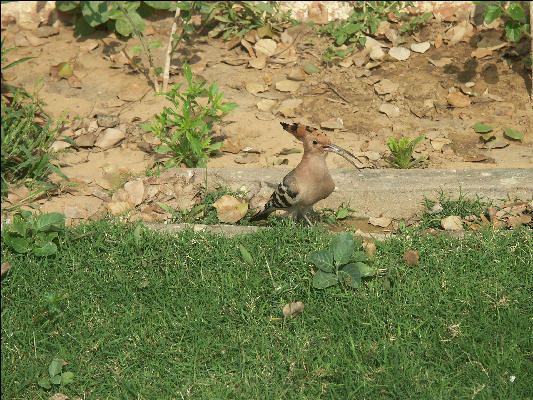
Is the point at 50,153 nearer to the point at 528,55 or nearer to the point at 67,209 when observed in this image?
Answer: the point at 67,209

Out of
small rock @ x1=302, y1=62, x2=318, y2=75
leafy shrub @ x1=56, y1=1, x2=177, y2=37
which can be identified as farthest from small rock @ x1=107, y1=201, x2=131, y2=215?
leafy shrub @ x1=56, y1=1, x2=177, y2=37

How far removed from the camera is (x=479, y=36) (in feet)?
24.4

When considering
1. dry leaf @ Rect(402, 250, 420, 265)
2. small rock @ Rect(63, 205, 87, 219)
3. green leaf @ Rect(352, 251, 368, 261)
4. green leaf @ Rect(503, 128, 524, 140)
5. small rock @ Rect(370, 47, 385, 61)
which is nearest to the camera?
green leaf @ Rect(352, 251, 368, 261)

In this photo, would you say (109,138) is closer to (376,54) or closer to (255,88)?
(255,88)

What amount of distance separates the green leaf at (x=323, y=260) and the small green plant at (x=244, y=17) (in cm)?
384

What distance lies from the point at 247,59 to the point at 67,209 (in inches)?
117

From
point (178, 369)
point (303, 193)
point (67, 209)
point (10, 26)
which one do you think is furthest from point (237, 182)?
point (10, 26)

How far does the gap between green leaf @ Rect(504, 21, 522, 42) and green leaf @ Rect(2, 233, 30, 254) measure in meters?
4.80

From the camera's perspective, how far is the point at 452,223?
5.09m

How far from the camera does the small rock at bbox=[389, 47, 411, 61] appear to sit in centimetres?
725

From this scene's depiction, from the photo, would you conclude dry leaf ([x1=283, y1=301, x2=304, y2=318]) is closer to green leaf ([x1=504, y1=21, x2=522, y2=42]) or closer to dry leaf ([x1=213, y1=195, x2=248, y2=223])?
dry leaf ([x1=213, y1=195, x2=248, y2=223])

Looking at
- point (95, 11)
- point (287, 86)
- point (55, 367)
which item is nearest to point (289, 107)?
point (287, 86)

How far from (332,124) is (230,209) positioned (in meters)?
1.56

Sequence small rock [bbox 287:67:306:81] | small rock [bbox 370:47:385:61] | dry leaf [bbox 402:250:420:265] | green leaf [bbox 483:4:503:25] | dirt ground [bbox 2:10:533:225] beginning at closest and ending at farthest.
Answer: dry leaf [bbox 402:250:420:265]
dirt ground [bbox 2:10:533:225]
green leaf [bbox 483:4:503:25]
small rock [bbox 287:67:306:81]
small rock [bbox 370:47:385:61]
